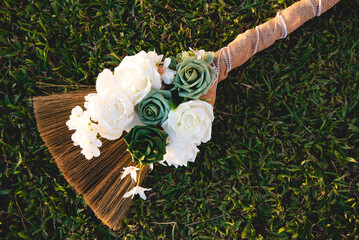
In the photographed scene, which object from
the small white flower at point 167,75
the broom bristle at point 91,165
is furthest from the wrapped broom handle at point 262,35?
the broom bristle at point 91,165

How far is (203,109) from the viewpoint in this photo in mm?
1445

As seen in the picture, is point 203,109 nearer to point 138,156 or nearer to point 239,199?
point 138,156

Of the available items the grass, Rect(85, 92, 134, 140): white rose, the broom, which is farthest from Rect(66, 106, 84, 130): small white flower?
the grass

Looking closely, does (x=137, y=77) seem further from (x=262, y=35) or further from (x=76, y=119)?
(x=262, y=35)

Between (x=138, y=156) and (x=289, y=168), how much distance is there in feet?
3.61

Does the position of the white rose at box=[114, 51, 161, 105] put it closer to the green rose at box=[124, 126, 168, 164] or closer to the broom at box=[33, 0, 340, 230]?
the green rose at box=[124, 126, 168, 164]

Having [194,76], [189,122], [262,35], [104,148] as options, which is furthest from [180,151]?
[262,35]

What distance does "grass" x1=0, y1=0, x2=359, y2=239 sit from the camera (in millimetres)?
1936

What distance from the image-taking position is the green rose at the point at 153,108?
144 cm

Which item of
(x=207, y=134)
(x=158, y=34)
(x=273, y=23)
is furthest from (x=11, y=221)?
(x=273, y=23)

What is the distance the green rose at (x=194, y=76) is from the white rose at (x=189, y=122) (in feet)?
0.23

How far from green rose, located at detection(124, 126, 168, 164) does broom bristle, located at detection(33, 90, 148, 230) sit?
0.36 metres

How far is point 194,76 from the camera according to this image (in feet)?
4.73

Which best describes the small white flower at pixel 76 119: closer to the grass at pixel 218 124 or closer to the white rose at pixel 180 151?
the white rose at pixel 180 151
